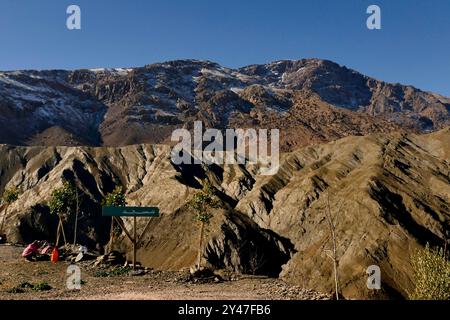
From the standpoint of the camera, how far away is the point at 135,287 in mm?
35812

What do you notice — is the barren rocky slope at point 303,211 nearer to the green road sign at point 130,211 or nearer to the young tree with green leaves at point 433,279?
the young tree with green leaves at point 433,279

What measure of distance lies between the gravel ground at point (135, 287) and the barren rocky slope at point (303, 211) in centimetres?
7235

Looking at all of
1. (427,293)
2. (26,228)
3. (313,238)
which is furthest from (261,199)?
(427,293)

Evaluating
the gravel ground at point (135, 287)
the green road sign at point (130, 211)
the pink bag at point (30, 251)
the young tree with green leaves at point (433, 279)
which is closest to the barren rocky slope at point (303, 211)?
the young tree with green leaves at point (433, 279)

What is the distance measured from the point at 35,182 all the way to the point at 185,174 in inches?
2435

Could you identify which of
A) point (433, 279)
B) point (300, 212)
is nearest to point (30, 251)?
point (433, 279)

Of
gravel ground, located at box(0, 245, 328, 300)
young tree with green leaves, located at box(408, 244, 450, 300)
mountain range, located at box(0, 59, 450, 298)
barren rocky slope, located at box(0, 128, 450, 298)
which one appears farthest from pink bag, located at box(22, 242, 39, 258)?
barren rocky slope, located at box(0, 128, 450, 298)

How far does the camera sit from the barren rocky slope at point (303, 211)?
389 feet

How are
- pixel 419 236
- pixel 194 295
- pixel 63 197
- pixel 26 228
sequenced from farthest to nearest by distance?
pixel 26 228
pixel 419 236
pixel 63 197
pixel 194 295

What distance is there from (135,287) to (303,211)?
118929 mm

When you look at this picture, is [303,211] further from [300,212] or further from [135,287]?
[135,287]
